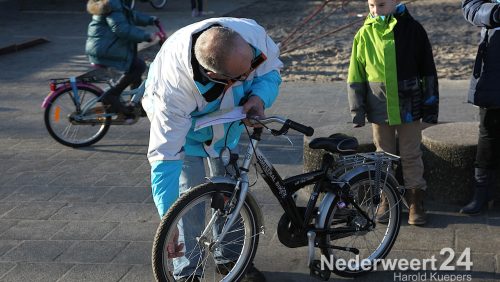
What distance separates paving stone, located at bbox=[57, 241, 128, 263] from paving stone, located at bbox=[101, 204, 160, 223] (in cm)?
44

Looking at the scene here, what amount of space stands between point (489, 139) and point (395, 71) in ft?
2.58

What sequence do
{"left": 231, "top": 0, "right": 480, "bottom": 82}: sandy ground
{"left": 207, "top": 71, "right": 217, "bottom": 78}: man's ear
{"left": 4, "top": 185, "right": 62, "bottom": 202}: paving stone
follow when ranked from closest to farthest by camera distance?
{"left": 207, "top": 71, "right": 217, "bottom": 78}: man's ear → {"left": 4, "top": 185, "right": 62, "bottom": 202}: paving stone → {"left": 231, "top": 0, "right": 480, "bottom": 82}: sandy ground

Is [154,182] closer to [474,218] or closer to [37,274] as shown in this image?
[37,274]

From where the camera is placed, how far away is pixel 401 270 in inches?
176

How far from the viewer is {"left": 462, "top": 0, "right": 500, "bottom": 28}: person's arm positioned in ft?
15.6

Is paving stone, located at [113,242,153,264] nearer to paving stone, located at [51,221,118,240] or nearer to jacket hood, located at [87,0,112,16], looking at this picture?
paving stone, located at [51,221,118,240]

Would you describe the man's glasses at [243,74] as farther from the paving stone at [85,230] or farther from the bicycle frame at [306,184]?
the paving stone at [85,230]

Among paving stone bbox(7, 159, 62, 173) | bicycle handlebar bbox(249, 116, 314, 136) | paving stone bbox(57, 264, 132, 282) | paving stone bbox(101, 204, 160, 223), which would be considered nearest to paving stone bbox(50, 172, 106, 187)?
paving stone bbox(7, 159, 62, 173)

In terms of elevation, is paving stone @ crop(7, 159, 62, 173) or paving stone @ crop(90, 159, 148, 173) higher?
paving stone @ crop(90, 159, 148, 173)

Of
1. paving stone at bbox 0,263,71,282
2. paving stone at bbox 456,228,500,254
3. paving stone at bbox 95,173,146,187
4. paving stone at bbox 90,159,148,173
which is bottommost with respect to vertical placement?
paving stone at bbox 90,159,148,173

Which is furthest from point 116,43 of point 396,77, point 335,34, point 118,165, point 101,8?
point 335,34

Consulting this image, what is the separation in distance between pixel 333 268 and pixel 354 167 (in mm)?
565

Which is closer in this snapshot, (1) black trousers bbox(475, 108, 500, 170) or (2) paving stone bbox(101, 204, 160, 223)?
(1) black trousers bbox(475, 108, 500, 170)

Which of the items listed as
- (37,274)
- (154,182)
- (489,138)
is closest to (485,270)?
(489,138)
